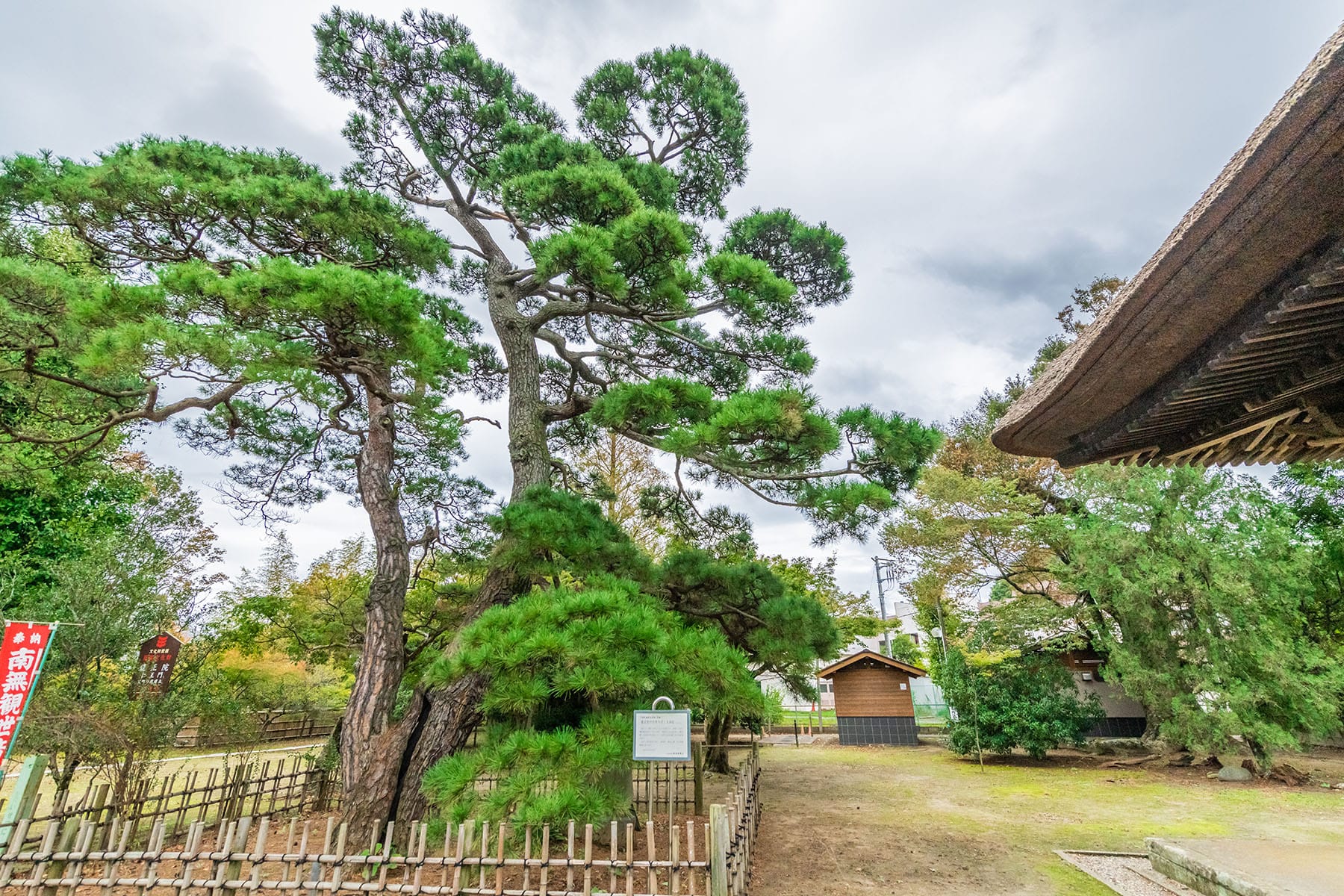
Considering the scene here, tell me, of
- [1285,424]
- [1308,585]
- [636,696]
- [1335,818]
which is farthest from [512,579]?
[1308,585]

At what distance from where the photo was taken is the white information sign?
285cm

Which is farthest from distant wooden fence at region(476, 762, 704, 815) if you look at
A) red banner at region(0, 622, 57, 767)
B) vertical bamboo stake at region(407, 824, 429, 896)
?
red banner at region(0, 622, 57, 767)

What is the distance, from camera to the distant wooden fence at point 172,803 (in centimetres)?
348

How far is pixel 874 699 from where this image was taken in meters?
12.8

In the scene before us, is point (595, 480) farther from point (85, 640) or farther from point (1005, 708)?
point (1005, 708)

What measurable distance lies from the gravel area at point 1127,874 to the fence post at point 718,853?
2.79 m

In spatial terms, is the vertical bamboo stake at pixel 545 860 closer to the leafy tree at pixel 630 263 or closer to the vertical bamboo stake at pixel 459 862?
the vertical bamboo stake at pixel 459 862

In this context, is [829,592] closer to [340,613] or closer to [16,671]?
[340,613]

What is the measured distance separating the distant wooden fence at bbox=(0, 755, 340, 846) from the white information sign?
229cm

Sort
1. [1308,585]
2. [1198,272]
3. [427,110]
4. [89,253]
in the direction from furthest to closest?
[1308,585] → [427,110] → [89,253] → [1198,272]

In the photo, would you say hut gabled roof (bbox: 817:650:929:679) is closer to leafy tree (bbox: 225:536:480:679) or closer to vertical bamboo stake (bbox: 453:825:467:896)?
leafy tree (bbox: 225:536:480:679)

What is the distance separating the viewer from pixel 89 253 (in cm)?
441

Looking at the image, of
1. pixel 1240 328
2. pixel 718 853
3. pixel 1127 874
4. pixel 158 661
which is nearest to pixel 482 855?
pixel 718 853

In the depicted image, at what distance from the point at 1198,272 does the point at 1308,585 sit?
9.78m
